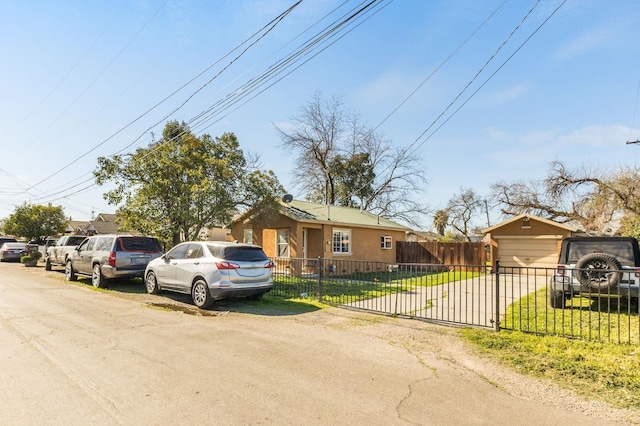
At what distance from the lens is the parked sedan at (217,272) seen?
30.1 feet

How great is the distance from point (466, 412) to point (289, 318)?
5.11 metres

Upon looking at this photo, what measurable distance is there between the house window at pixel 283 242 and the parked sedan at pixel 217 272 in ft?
26.4

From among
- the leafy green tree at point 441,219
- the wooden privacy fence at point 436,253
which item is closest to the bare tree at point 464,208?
the leafy green tree at point 441,219

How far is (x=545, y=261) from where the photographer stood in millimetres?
20359

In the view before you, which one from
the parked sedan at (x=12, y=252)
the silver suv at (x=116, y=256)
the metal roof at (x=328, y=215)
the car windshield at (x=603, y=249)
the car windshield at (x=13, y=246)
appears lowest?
the parked sedan at (x=12, y=252)

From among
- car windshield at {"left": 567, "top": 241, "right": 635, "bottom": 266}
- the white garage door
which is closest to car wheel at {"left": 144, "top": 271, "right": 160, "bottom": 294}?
car windshield at {"left": 567, "top": 241, "right": 635, "bottom": 266}

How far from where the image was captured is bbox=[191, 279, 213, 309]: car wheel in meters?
9.27

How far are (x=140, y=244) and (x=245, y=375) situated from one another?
1027cm

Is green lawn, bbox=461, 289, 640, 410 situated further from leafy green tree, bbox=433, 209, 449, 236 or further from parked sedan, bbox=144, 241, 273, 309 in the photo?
leafy green tree, bbox=433, 209, 449, 236

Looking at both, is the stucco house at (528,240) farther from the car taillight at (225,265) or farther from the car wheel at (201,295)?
the car wheel at (201,295)

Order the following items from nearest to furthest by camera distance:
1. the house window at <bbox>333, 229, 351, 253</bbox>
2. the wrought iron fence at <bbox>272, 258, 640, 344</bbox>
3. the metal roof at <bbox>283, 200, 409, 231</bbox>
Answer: the wrought iron fence at <bbox>272, 258, 640, 344</bbox>
the metal roof at <bbox>283, 200, 409, 231</bbox>
the house window at <bbox>333, 229, 351, 253</bbox>

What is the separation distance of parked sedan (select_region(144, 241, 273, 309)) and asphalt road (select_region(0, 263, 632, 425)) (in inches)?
48.0

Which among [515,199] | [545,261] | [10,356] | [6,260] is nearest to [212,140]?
[10,356]

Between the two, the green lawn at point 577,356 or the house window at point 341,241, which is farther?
the house window at point 341,241
